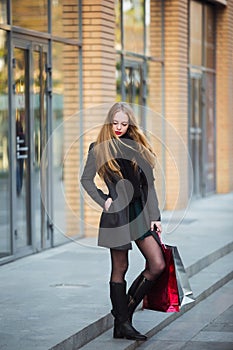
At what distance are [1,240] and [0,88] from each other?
5.48ft

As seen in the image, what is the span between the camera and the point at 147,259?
784cm

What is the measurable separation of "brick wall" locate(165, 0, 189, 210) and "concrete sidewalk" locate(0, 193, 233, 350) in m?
2.32

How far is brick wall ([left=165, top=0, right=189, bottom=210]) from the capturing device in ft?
58.0

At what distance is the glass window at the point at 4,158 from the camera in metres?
11.4

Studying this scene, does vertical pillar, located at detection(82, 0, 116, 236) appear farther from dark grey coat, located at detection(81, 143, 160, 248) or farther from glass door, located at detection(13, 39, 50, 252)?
dark grey coat, located at detection(81, 143, 160, 248)

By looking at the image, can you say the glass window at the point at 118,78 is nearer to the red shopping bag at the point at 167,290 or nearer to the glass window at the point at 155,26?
the glass window at the point at 155,26

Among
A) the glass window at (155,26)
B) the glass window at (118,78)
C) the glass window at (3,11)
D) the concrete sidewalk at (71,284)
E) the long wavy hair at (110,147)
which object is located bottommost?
the concrete sidewalk at (71,284)

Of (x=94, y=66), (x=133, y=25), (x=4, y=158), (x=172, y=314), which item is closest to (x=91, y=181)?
(x=172, y=314)

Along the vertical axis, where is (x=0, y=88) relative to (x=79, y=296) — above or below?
above

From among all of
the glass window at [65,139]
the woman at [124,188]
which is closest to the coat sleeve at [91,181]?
the woman at [124,188]

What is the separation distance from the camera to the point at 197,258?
11844 mm

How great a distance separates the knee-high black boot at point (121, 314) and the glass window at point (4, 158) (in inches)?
149

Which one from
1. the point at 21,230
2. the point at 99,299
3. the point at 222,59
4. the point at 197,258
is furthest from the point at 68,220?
the point at 222,59

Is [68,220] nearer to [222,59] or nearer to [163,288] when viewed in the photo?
[163,288]
